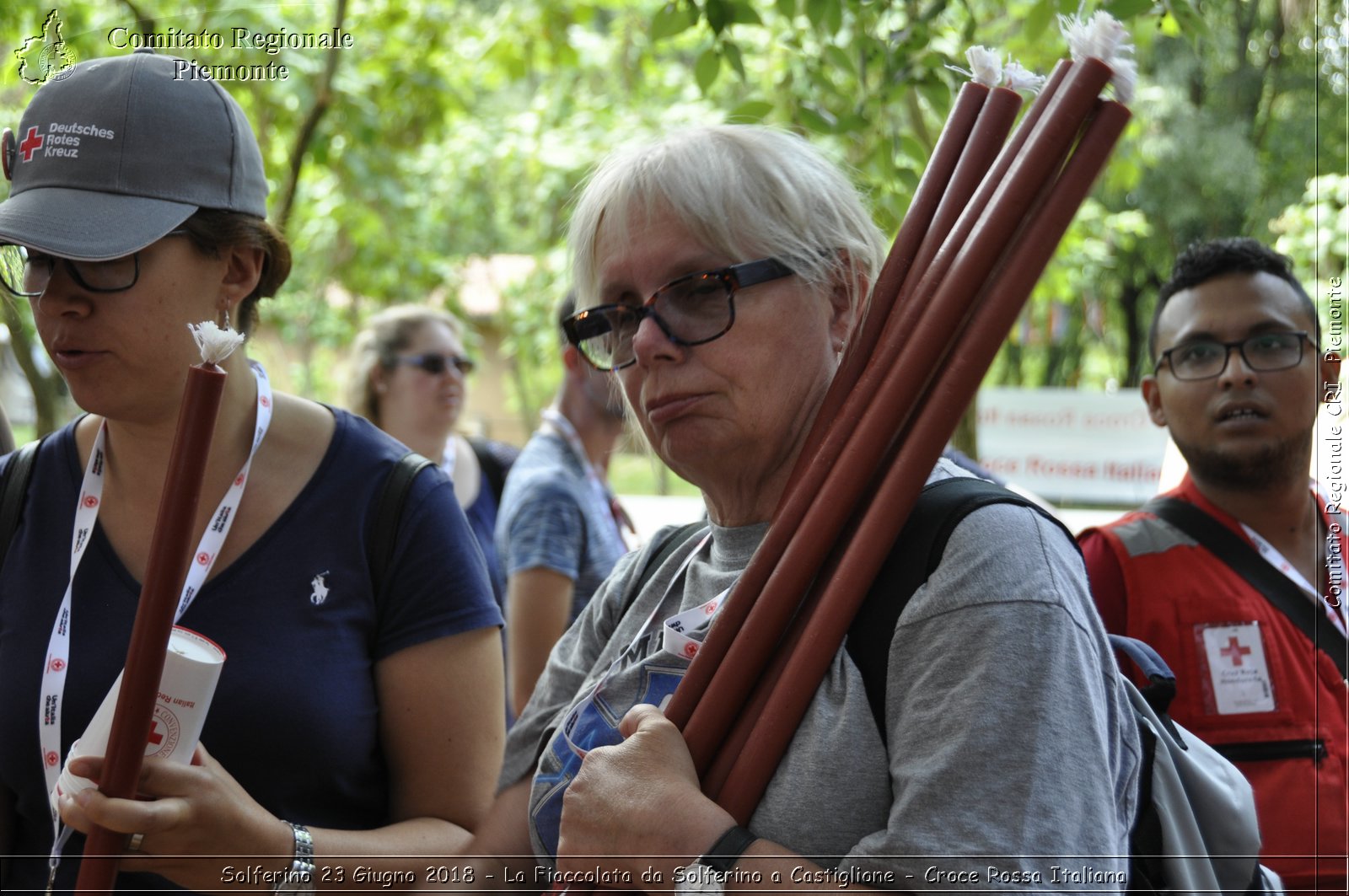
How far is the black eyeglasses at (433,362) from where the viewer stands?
4879mm

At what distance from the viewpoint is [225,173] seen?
75.5 inches

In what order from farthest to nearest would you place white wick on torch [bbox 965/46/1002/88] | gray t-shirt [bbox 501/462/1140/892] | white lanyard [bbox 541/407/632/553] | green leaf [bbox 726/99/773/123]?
1. white lanyard [bbox 541/407/632/553]
2. green leaf [bbox 726/99/773/123]
3. white wick on torch [bbox 965/46/1002/88]
4. gray t-shirt [bbox 501/462/1140/892]

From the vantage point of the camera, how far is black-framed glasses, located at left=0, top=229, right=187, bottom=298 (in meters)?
1.78

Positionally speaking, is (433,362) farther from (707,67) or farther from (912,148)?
(912,148)

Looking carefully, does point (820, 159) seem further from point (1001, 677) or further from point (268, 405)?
point (268, 405)

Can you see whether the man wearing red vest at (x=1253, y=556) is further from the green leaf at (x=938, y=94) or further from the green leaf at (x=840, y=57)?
the green leaf at (x=840, y=57)

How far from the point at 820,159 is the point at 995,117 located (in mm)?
375

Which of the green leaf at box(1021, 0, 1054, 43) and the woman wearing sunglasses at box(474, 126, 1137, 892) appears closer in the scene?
the woman wearing sunglasses at box(474, 126, 1137, 892)

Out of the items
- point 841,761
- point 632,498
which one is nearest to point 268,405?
point 841,761

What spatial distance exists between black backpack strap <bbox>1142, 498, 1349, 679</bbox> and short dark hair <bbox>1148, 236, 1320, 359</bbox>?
52cm

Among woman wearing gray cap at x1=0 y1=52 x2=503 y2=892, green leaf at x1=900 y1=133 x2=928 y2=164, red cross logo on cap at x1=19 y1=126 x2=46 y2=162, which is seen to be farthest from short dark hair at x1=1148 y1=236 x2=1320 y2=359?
red cross logo on cap at x1=19 y1=126 x2=46 y2=162

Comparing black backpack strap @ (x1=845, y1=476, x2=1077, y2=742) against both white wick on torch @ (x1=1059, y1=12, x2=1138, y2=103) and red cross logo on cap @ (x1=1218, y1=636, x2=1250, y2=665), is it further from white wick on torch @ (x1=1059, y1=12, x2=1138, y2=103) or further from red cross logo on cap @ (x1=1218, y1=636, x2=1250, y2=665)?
red cross logo on cap @ (x1=1218, y1=636, x2=1250, y2=665)

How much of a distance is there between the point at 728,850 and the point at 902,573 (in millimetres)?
361

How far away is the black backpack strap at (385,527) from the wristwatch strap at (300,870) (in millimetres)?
388
